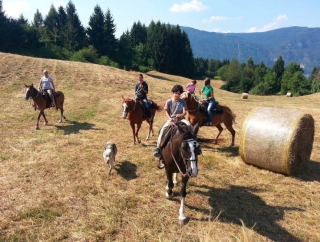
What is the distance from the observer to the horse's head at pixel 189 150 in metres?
5.25

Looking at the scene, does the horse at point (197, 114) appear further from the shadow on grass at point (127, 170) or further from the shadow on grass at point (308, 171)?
the shadow on grass at point (308, 171)

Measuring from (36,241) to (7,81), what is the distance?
938 inches

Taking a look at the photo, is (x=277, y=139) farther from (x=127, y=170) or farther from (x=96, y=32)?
(x=96, y=32)

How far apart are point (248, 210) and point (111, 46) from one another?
70661mm

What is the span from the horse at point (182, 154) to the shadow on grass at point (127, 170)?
71.7 inches

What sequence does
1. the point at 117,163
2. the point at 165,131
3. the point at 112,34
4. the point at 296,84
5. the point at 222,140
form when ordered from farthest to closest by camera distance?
the point at 296,84
the point at 112,34
the point at 222,140
the point at 117,163
the point at 165,131

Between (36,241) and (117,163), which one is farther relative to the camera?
(117,163)

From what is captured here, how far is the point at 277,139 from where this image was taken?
27.0 ft

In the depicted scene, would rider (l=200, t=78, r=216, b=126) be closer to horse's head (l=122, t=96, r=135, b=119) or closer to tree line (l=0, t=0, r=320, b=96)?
horse's head (l=122, t=96, r=135, b=119)

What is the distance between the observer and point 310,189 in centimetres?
783

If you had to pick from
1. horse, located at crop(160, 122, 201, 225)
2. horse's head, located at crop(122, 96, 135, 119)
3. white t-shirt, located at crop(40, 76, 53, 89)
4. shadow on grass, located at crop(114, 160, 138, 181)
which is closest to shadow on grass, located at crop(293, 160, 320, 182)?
horse, located at crop(160, 122, 201, 225)

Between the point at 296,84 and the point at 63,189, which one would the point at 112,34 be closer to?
the point at 296,84

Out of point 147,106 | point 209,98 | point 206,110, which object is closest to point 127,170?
point 147,106

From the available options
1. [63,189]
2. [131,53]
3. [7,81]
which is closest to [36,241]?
[63,189]
